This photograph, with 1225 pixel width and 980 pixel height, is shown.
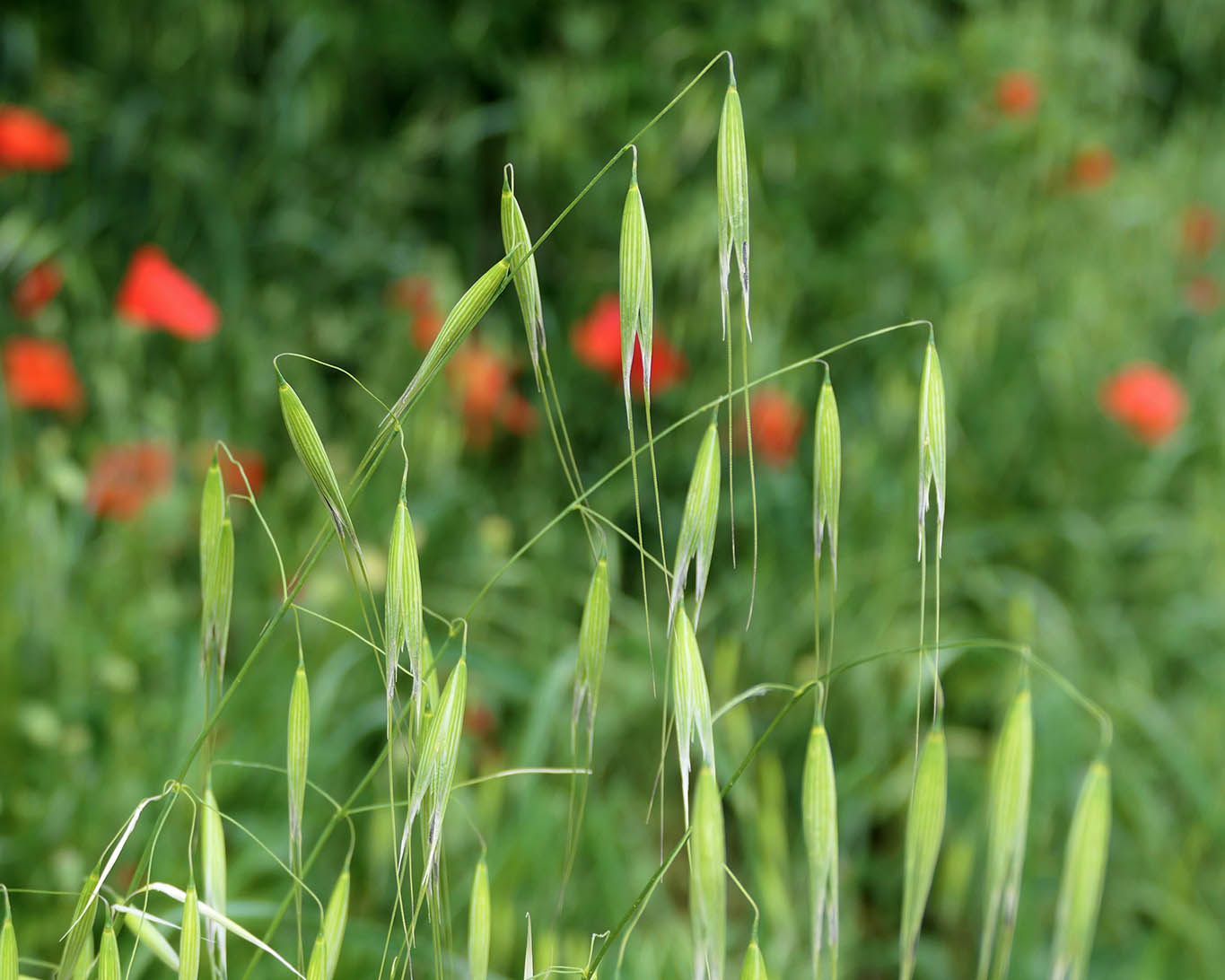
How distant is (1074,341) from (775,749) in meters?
0.90

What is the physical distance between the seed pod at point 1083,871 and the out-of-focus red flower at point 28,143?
4.27 feet

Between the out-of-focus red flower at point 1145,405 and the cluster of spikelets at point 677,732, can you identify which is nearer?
the cluster of spikelets at point 677,732

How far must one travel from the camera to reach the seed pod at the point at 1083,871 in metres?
0.37

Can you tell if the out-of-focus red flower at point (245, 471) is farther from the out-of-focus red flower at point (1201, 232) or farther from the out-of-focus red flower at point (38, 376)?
the out-of-focus red flower at point (1201, 232)

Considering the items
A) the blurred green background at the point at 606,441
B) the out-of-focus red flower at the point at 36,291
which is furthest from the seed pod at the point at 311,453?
the out-of-focus red flower at the point at 36,291

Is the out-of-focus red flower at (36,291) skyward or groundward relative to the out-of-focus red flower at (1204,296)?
groundward

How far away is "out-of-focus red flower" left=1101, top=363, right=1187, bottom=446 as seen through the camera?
1.43 m

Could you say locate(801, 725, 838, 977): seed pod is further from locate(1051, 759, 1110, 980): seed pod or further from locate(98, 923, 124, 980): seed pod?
locate(98, 923, 124, 980): seed pod

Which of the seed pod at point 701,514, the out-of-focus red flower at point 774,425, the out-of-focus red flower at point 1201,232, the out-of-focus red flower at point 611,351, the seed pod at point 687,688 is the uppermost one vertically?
the out-of-focus red flower at point 1201,232

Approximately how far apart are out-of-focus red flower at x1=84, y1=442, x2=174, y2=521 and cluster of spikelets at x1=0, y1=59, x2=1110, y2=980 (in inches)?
31.6

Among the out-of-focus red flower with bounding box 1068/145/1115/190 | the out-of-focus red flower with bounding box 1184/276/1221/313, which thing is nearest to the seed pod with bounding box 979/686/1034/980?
the out-of-focus red flower with bounding box 1068/145/1115/190

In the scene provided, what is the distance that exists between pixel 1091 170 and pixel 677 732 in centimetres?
165

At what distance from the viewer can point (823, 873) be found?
372 millimetres

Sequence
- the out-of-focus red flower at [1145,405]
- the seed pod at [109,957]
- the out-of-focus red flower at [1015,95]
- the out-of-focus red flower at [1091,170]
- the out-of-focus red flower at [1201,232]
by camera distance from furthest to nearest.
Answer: the out-of-focus red flower at [1201,232], the out-of-focus red flower at [1091,170], the out-of-focus red flower at [1015,95], the out-of-focus red flower at [1145,405], the seed pod at [109,957]
